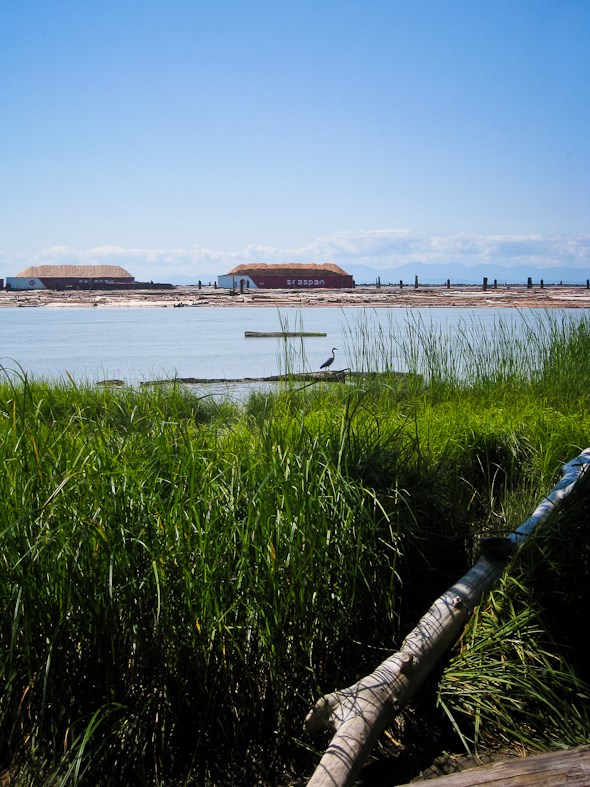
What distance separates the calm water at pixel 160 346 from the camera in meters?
10.3

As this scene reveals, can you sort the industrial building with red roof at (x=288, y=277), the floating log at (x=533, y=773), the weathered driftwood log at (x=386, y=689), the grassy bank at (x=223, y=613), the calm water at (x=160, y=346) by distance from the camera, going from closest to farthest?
the floating log at (x=533, y=773)
the weathered driftwood log at (x=386, y=689)
the grassy bank at (x=223, y=613)
the calm water at (x=160, y=346)
the industrial building with red roof at (x=288, y=277)

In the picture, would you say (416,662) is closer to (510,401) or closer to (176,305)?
(510,401)

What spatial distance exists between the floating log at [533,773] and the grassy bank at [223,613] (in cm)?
55

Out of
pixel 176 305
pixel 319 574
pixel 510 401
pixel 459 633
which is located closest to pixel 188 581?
pixel 319 574

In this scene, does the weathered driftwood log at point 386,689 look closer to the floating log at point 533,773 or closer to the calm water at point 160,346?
the floating log at point 533,773

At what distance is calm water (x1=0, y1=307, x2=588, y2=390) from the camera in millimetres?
10284

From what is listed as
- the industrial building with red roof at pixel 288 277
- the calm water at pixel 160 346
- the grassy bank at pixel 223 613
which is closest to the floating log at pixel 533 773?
the grassy bank at pixel 223 613

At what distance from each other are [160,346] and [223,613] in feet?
41.4

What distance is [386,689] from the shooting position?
2.19 m

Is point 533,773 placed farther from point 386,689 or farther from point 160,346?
point 160,346

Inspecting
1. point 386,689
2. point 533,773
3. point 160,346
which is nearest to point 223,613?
point 386,689

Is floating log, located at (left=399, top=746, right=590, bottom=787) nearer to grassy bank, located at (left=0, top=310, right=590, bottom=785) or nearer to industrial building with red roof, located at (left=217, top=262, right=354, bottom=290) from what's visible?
grassy bank, located at (left=0, top=310, right=590, bottom=785)

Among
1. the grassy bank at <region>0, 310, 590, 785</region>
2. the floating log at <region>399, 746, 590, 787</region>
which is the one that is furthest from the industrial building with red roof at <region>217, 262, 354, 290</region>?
the floating log at <region>399, 746, 590, 787</region>

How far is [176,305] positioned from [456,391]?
2734 centimetres
